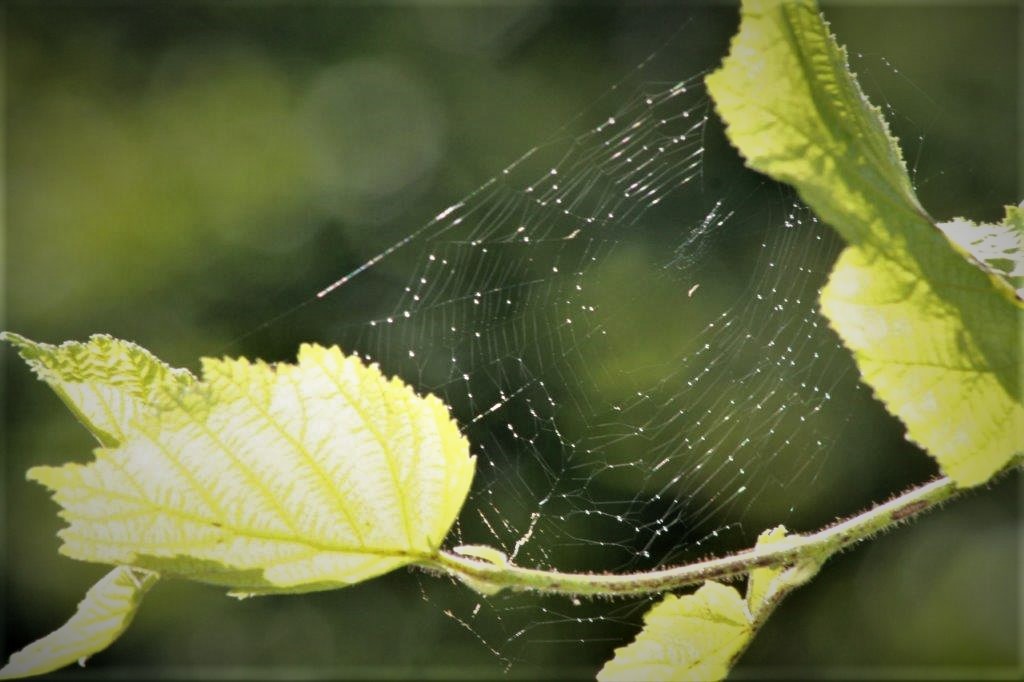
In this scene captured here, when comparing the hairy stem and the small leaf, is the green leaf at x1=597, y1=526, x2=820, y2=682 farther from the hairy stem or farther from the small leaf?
the small leaf

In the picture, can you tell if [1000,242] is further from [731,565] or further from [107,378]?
[107,378]

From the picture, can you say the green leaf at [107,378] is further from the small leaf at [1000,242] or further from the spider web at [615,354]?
the spider web at [615,354]

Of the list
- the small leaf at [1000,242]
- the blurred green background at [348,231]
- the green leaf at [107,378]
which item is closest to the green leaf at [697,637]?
the small leaf at [1000,242]

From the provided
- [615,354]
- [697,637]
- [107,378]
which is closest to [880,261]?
[697,637]

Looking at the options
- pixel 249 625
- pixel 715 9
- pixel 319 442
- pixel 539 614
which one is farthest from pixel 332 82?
pixel 319 442

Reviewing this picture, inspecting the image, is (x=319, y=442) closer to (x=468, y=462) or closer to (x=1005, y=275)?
(x=468, y=462)

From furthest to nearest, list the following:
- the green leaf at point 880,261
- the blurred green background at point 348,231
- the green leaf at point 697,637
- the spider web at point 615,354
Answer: the blurred green background at point 348,231 < the spider web at point 615,354 < the green leaf at point 697,637 < the green leaf at point 880,261

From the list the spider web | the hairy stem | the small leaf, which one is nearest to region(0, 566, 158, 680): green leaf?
the hairy stem
